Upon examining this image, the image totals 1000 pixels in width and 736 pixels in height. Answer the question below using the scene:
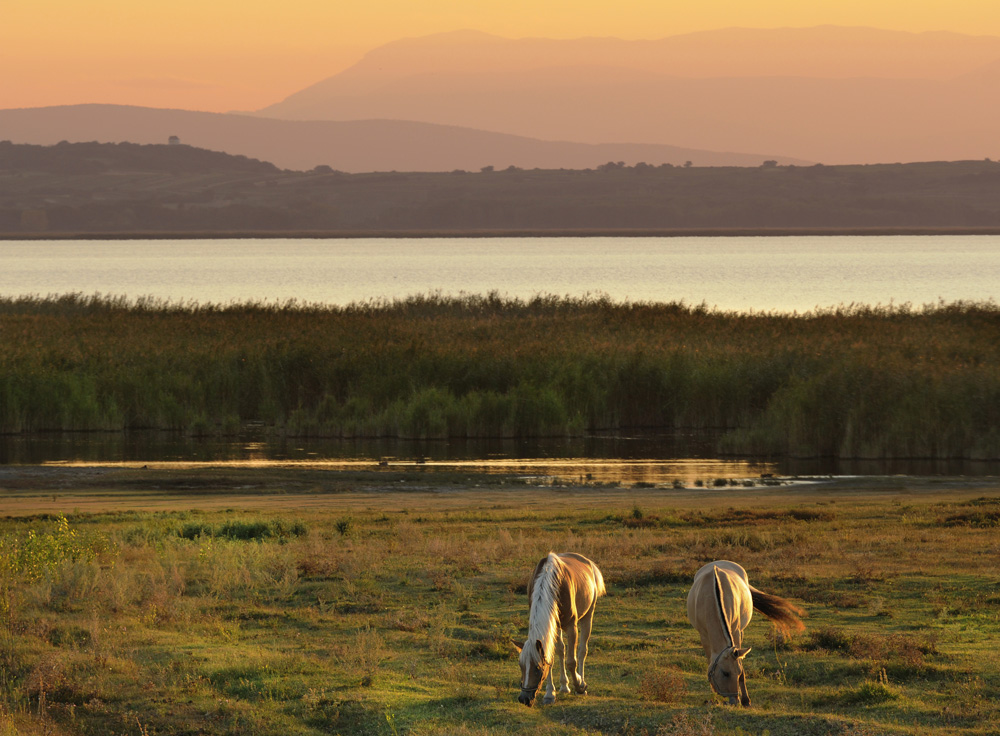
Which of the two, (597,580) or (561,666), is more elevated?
(597,580)

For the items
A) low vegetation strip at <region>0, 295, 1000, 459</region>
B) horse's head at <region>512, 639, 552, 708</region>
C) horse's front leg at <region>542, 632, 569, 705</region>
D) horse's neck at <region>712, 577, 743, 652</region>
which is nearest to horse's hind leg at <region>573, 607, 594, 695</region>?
horse's front leg at <region>542, 632, 569, 705</region>

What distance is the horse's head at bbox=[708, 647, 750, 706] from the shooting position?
9.85 metres

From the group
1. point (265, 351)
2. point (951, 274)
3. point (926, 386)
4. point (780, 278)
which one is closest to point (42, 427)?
point (265, 351)

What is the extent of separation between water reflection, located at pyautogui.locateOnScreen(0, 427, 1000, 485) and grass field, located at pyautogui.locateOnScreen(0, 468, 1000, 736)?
4.21 meters

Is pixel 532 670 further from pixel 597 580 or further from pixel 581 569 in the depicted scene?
pixel 597 580

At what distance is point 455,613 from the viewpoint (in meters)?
15.0

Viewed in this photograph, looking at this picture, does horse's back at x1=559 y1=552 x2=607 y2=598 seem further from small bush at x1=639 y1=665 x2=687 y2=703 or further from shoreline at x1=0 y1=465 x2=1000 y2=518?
shoreline at x1=0 y1=465 x2=1000 y2=518

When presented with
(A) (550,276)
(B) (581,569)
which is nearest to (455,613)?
(B) (581,569)

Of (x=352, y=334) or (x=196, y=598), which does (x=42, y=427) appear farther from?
(x=196, y=598)

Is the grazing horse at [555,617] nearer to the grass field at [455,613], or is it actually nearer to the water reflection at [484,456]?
the grass field at [455,613]

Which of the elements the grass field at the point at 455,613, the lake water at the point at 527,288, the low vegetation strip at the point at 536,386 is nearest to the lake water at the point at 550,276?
the lake water at the point at 527,288

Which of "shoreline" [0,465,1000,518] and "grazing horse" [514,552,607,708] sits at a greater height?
"grazing horse" [514,552,607,708]

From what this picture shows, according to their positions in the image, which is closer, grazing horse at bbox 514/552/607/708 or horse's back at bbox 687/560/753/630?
grazing horse at bbox 514/552/607/708

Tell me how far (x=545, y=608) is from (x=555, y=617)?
0.21 m
